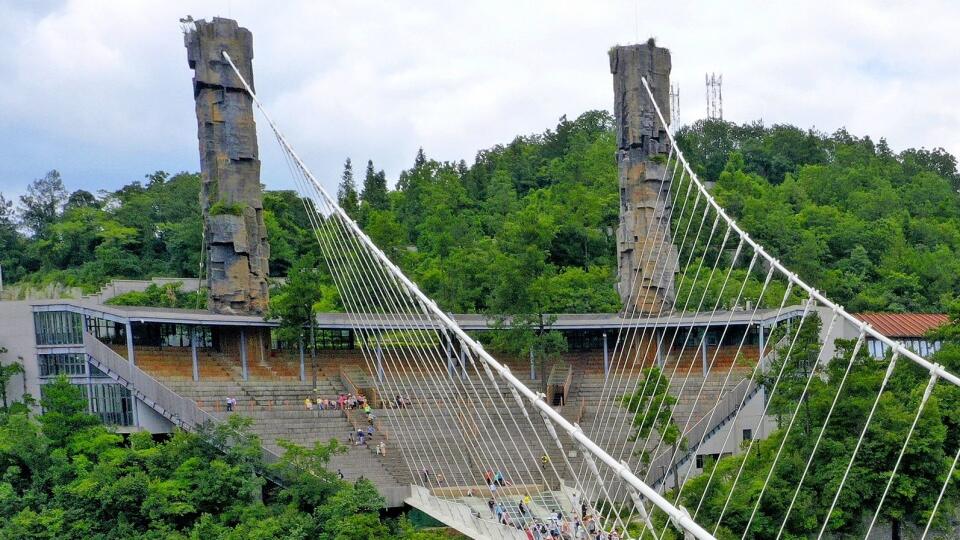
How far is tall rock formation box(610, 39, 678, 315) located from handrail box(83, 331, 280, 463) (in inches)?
433

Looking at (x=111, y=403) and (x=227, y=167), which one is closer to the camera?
(x=111, y=403)

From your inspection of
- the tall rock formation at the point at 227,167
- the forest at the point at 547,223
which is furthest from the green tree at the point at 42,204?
the tall rock formation at the point at 227,167

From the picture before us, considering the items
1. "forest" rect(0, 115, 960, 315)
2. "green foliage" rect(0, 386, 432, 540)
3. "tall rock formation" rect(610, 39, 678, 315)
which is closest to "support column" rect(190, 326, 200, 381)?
"green foliage" rect(0, 386, 432, 540)

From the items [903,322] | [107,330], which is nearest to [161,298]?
[107,330]

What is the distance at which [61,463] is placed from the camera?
68.0 feet

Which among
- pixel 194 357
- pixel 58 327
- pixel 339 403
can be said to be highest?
pixel 58 327

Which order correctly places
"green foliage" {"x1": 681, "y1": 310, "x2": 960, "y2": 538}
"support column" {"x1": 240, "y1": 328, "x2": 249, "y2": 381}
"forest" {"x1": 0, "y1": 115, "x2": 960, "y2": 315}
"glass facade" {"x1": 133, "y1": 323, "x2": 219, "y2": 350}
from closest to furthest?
"green foliage" {"x1": 681, "y1": 310, "x2": 960, "y2": 538}, "glass facade" {"x1": 133, "y1": 323, "x2": 219, "y2": 350}, "support column" {"x1": 240, "y1": 328, "x2": 249, "y2": 381}, "forest" {"x1": 0, "y1": 115, "x2": 960, "y2": 315}

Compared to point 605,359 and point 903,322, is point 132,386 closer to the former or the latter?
point 605,359

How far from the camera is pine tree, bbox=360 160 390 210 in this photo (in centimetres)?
4981

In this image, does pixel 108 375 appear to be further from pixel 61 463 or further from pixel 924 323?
pixel 924 323

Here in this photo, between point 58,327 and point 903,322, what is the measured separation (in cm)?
2042

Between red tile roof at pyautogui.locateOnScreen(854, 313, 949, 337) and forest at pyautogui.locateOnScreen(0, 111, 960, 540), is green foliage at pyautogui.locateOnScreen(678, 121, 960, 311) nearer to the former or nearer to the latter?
forest at pyautogui.locateOnScreen(0, 111, 960, 540)

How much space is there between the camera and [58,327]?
77.8 feet

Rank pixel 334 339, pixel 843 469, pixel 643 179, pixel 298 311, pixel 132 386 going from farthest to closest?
pixel 334 339 → pixel 643 179 → pixel 298 311 → pixel 132 386 → pixel 843 469
